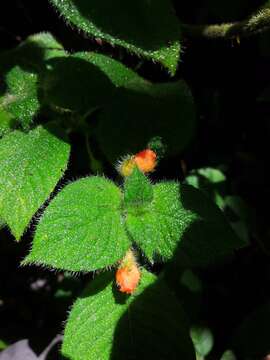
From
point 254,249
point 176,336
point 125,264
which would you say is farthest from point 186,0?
point 176,336

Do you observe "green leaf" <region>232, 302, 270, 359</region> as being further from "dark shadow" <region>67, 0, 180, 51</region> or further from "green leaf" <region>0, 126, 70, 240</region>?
"dark shadow" <region>67, 0, 180, 51</region>

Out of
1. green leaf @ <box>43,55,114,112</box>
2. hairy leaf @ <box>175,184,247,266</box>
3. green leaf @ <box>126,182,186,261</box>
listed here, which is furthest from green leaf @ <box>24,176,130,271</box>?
green leaf @ <box>43,55,114,112</box>

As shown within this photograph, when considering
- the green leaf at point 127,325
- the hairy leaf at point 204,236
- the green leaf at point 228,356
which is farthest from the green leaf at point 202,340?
the hairy leaf at point 204,236

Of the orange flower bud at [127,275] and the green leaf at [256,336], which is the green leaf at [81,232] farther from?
the green leaf at [256,336]

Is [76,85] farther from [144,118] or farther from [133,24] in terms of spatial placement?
[133,24]

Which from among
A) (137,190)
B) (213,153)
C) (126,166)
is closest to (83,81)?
(126,166)
